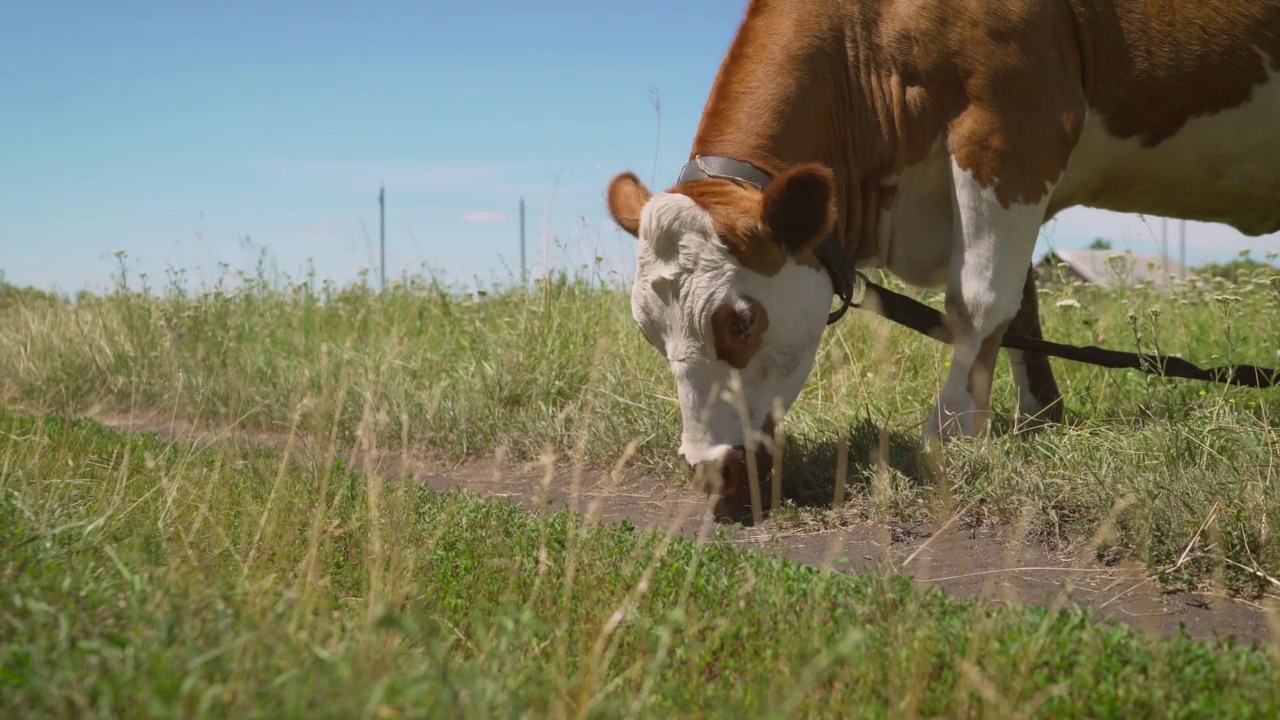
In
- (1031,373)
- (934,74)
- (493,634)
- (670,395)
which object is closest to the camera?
(493,634)

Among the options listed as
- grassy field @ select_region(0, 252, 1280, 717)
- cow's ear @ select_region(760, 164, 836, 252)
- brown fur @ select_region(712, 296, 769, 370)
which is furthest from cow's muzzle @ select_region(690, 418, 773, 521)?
cow's ear @ select_region(760, 164, 836, 252)

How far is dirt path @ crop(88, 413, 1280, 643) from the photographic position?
3.12 m

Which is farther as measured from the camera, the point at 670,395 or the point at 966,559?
the point at 670,395

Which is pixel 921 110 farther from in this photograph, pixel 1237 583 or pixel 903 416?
pixel 1237 583

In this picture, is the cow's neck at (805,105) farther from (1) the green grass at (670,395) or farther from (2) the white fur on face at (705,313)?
(1) the green grass at (670,395)

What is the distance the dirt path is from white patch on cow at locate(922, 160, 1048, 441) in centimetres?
66

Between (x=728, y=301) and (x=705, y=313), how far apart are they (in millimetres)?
98

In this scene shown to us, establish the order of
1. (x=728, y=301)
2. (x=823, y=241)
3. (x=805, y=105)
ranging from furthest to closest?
(x=805, y=105) → (x=823, y=241) → (x=728, y=301)

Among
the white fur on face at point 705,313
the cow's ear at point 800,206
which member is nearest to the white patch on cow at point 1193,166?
the cow's ear at point 800,206

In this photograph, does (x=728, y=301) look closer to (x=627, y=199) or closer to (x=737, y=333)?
(x=737, y=333)

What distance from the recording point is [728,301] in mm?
4172

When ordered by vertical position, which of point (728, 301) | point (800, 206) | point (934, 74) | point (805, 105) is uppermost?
point (934, 74)

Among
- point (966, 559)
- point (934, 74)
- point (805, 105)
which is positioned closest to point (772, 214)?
point (805, 105)

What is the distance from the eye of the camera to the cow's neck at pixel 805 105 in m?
4.54
